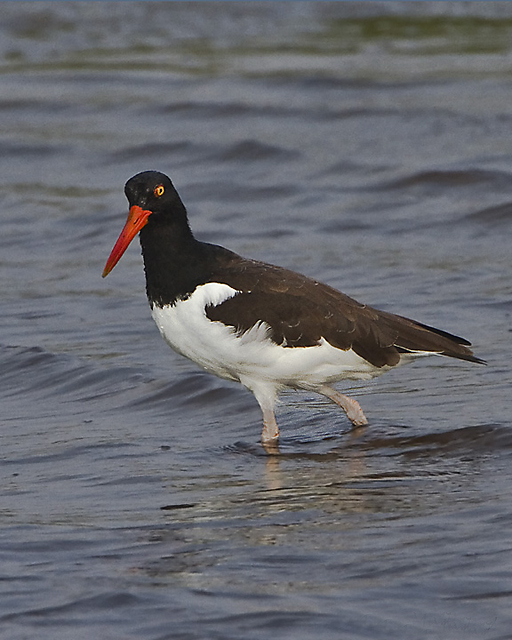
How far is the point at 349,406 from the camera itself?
678cm

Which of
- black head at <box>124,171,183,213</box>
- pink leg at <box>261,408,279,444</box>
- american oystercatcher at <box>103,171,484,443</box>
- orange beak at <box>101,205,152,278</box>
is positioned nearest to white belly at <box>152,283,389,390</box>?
american oystercatcher at <box>103,171,484,443</box>

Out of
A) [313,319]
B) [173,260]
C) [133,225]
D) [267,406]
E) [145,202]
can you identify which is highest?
[145,202]

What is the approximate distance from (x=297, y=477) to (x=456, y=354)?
1188mm

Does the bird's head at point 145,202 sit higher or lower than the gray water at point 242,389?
higher

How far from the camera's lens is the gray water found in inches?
177

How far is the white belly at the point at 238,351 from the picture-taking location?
627 centimetres

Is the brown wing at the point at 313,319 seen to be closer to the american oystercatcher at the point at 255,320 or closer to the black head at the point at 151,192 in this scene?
the american oystercatcher at the point at 255,320

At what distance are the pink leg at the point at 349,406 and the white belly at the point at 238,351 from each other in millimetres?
218

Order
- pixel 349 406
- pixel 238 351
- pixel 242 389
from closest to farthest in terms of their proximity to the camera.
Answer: pixel 238 351
pixel 349 406
pixel 242 389

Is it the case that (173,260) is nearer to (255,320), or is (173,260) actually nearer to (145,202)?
(145,202)

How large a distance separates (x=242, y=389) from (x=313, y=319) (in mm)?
1240

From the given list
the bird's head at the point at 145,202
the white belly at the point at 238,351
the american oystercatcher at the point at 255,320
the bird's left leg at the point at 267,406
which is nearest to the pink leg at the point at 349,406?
the american oystercatcher at the point at 255,320

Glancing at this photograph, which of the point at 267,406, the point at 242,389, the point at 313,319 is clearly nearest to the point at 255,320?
the point at 313,319

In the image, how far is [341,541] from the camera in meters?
4.96
